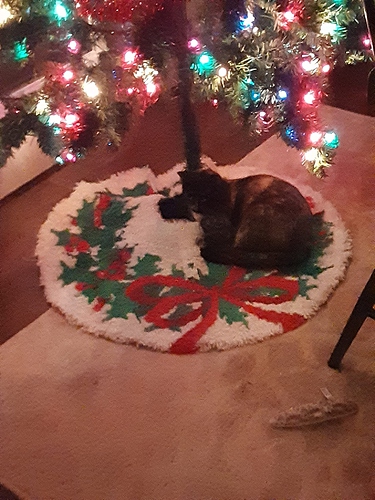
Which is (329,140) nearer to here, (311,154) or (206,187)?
(311,154)

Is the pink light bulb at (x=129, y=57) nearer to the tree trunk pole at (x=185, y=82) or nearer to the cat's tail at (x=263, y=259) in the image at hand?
the tree trunk pole at (x=185, y=82)

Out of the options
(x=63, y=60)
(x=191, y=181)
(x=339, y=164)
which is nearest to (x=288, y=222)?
(x=191, y=181)

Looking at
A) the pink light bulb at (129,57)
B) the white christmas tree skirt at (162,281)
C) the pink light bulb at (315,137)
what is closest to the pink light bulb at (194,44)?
the pink light bulb at (129,57)

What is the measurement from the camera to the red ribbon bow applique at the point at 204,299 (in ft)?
4.70

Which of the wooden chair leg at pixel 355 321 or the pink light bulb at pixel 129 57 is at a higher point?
the pink light bulb at pixel 129 57

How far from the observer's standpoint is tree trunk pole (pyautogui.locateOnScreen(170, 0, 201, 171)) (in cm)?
136

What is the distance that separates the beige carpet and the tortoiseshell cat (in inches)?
7.8

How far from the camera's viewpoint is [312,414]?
4.00 feet

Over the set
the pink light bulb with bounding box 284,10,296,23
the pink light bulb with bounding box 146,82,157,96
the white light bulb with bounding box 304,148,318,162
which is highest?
the pink light bulb with bounding box 284,10,296,23

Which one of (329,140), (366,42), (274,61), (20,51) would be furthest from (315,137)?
(20,51)

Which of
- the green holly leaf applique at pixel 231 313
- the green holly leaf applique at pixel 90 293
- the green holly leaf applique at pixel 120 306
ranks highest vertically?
the green holly leaf applique at pixel 90 293

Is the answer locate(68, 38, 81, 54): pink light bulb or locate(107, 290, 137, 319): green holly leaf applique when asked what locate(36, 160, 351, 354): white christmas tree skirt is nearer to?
locate(107, 290, 137, 319): green holly leaf applique

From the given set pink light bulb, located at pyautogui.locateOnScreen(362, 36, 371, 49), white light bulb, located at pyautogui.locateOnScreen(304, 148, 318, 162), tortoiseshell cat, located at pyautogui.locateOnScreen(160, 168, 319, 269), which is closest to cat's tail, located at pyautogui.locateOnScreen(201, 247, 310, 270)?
tortoiseshell cat, located at pyautogui.locateOnScreen(160, 168, 319, 269)

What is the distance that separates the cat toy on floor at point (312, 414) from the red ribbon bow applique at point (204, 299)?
246mm
